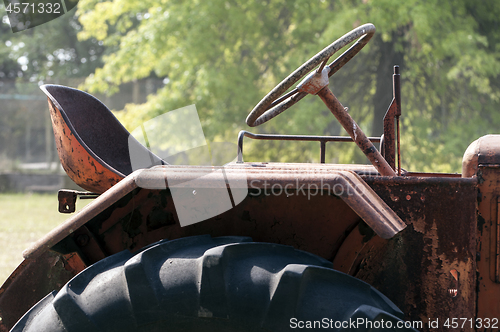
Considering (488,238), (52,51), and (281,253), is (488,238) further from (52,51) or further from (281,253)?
(52,51)

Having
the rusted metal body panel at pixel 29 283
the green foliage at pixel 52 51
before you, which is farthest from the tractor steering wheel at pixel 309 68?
the green foliage at pixel 52 51

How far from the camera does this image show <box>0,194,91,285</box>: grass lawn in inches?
221

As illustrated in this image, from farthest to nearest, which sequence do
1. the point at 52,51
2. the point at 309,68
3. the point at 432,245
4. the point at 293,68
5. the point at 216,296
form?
1. the point at 52,51
2. the point at 293,68
3. the point at 309,68
4. the point at 432,245
5. the point at 216,296

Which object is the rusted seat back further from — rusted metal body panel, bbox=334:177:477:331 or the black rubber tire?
rusted metal body panel, bbox=334:177:477:331

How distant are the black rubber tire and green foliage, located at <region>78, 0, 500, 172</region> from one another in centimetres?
693

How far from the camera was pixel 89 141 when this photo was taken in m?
2.35

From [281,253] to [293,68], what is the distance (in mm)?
7288

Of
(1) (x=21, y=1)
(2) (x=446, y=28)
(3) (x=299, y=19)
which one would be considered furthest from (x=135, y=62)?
(2) (x=446, y=28)

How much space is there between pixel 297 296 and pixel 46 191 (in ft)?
44.6

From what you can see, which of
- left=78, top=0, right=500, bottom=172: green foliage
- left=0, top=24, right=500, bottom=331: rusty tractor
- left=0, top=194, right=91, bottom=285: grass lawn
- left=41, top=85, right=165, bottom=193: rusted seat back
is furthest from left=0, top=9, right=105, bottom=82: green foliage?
left=0, top=24, right=500, bottom=331: rusty tractor

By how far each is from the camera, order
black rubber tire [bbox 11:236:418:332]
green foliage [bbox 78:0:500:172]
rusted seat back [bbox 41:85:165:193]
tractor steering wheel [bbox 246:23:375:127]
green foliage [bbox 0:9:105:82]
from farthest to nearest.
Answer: green foliage [bbox 0:9:105:82] → green foliage [bbox 78:0:500:172] → rusted seat back [bbox 41:85:165:193] → tractor steering wheel [bbox 246:23:375:127] → black rubber tire [bbox 11:236:418:332]

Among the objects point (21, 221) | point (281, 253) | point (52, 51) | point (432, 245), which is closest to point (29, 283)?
point (281, 253)

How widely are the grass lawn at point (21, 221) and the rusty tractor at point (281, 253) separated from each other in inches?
132

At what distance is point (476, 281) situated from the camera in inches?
57.1
